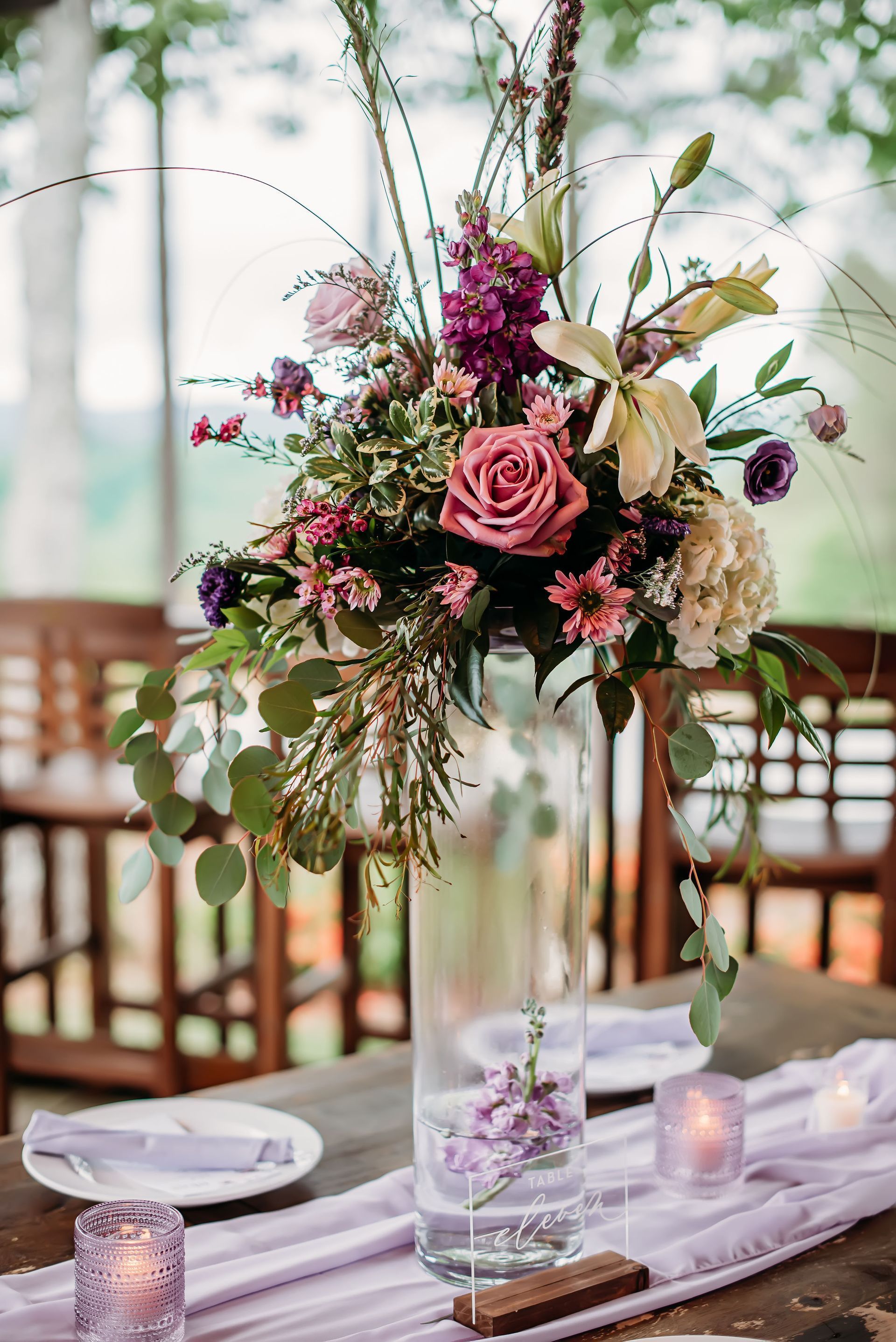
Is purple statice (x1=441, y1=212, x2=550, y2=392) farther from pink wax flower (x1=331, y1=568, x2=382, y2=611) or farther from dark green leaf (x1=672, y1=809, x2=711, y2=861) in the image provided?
dark green leaf (x1=672, y1=809, x2=711, y2=861)

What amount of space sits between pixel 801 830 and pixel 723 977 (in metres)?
1.80

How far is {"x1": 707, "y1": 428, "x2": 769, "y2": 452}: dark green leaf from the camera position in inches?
31.1

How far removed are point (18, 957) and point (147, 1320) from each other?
271cm

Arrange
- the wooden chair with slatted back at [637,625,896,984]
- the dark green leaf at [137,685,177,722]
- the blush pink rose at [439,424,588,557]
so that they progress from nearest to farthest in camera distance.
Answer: the blush pink rose at [439,424,588,557]
the dark green leaf at [137,685,177,722]
the wooden chair with slatted back at [637,625,896,984]

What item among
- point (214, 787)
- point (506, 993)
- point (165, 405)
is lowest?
point (506, 993)

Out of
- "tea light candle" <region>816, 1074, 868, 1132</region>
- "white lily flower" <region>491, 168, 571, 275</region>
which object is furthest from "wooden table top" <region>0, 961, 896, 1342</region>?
"white lily flower" <region>491, 168, 571, 275</region>

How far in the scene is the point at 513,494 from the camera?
68 cm

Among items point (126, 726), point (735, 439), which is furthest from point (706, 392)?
point (126, 726)

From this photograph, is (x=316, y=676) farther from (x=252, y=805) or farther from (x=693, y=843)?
(x=693, y=843)

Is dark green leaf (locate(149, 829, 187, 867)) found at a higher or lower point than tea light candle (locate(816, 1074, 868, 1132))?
higher

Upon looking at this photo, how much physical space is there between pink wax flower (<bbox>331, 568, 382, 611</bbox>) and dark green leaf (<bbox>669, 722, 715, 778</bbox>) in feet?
0.63

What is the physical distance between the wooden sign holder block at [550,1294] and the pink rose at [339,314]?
62 centimetres

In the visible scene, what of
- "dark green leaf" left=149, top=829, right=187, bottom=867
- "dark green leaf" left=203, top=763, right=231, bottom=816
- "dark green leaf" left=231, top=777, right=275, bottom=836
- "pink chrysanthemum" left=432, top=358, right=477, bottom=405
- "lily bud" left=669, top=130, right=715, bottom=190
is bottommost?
"dark green leaf" left=149, top=829, right=187, bottom=867

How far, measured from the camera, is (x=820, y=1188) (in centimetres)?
94
